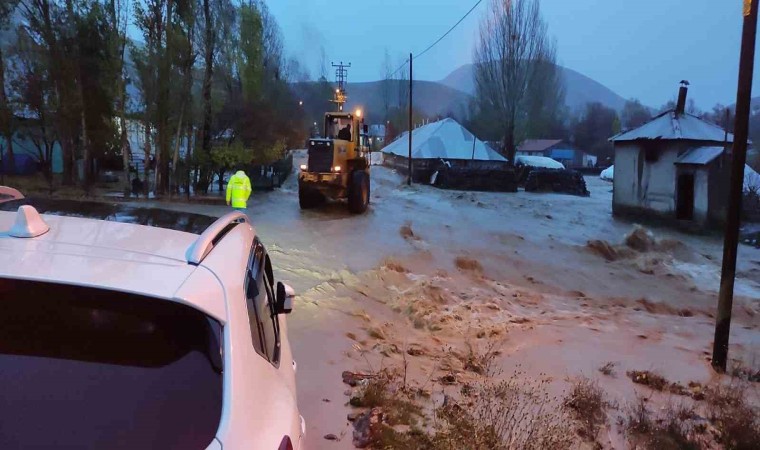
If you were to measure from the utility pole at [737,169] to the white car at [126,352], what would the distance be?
8272mm

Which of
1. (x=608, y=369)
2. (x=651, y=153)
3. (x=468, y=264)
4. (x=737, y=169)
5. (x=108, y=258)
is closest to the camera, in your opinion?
(x=108, y=258)

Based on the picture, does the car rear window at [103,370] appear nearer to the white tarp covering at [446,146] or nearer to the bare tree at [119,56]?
the bare tree at [119,56]

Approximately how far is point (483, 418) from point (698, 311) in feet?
35.9

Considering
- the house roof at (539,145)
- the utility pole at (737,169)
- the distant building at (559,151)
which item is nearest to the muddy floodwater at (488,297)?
the utility pole at (737,169)

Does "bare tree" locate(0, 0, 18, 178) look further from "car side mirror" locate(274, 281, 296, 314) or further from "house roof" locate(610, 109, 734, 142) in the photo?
"house roof" locate(610, 109, 734, 142)

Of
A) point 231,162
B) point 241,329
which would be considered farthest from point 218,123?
point 241,329

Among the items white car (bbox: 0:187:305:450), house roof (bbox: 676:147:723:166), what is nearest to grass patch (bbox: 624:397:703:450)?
white car (bbox: 0:187:305:450)

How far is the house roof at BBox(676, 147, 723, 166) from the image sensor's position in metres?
24.3

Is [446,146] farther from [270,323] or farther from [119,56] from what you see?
[270,323]

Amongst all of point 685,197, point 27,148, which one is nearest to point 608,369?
point 685,197

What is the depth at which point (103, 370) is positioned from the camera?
172cm

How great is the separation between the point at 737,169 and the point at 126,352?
913 centimetres

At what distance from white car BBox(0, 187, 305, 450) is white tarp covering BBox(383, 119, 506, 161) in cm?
4757

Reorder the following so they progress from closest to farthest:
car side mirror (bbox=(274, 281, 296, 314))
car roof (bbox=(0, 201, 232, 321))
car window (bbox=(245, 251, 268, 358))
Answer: car roof (bbox=(0, 201, 232, 321)) < car window (bbox=(245, 251, 268, 358)) < car side mirror (bbox=(274, 281, 296, 314))
